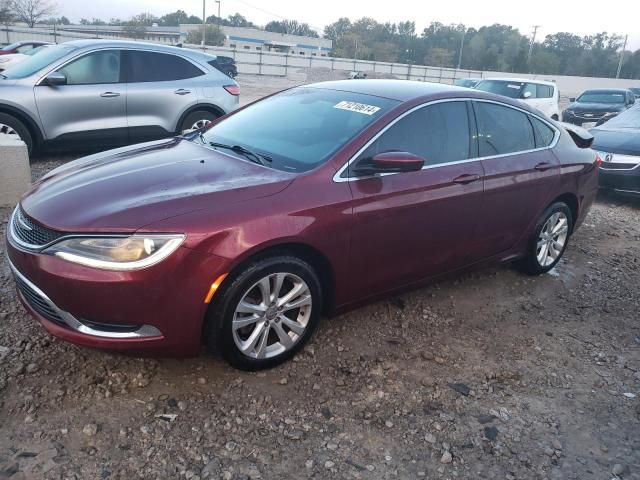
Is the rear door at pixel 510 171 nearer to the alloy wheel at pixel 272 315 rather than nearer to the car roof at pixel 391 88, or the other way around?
the car roof at pixel 391 88

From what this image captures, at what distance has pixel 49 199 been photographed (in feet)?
9.68

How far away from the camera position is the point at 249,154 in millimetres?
3512

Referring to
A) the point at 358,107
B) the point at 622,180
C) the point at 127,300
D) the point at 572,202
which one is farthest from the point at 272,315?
the point at 622,180

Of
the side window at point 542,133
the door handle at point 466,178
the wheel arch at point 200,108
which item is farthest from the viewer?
the wheel arch at point 200,108

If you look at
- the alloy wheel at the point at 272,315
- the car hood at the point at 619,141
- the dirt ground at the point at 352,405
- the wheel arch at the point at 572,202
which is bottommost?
the dirt ground at the point at 352,405

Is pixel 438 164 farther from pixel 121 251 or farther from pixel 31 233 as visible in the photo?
pixel 31 233

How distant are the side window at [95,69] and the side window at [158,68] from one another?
0.21m

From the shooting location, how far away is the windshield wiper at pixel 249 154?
3400 mm

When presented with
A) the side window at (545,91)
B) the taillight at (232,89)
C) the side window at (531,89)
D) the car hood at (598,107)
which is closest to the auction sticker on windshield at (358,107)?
the taillight at (232,89)

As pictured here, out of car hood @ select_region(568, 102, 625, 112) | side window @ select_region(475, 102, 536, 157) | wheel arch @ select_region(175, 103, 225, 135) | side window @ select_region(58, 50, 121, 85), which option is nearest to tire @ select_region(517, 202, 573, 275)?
side window @ select_region(475, 102, 536, 157)

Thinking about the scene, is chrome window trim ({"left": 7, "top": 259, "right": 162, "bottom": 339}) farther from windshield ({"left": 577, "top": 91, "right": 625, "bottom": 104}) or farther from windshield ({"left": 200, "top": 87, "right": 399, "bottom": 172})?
windshield ({"left": 577, "top": 91, "right": 625, "bottom": 104})

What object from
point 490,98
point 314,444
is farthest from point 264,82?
point 314,444

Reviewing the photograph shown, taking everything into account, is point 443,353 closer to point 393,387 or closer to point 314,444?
point 393,387

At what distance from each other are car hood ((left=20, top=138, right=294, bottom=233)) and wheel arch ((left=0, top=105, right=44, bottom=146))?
3894 mm
